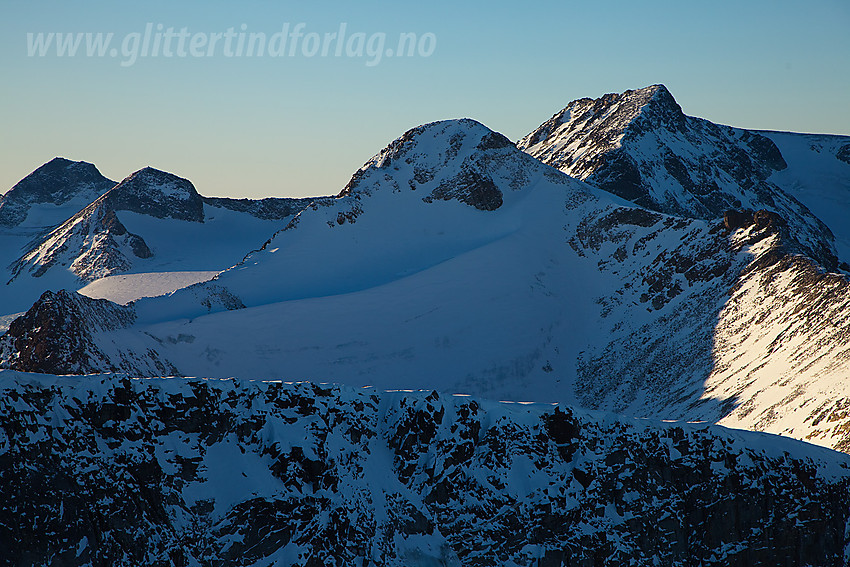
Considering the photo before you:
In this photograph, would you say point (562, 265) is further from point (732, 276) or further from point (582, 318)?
point (732, 276)

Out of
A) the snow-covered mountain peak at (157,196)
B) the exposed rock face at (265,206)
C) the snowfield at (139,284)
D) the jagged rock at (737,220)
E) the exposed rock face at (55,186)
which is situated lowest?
the jagged rock at (737,220)

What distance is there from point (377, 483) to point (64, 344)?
3309 cm

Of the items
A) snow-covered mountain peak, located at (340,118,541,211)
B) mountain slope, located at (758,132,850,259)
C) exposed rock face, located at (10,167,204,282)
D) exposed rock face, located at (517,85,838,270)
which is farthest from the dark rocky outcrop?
mountain slope, located at (758,132,850,259)

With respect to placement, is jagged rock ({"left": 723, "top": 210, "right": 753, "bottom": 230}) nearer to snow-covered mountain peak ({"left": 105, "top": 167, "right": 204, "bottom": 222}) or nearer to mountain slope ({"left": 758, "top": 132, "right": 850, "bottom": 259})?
mountain slope ({"left": 758, "top": 132, "right": 850, "bottom": 259})

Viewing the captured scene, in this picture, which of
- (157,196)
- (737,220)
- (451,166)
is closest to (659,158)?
(451,166)

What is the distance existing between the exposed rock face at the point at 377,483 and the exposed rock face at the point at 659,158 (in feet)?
266

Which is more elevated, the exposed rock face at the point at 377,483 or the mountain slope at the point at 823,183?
the exposed rock face at the point at 377,483

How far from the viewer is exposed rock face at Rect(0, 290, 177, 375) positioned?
61.4 meters

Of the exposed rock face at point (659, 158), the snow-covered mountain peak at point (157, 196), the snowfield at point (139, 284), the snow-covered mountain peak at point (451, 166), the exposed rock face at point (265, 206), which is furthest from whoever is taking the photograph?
the exposed rock face at point (265, 206)

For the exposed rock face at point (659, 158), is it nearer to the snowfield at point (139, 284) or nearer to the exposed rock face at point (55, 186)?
the snowfield at point (139, 284)

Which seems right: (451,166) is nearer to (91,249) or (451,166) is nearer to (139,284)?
(139,284)

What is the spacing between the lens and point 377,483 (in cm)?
3859

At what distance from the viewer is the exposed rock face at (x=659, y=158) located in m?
127

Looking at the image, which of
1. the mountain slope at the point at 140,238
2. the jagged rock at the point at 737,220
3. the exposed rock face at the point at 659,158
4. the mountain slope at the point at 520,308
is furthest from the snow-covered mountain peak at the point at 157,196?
the jagged rock at the point at 737,220
